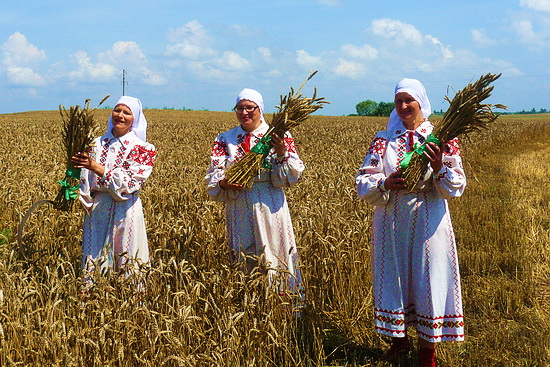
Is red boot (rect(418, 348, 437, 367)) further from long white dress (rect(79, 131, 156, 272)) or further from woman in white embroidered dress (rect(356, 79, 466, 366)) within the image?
long white dress (rect(79, 131, 156, 272))

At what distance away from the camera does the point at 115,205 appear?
4.60 meters

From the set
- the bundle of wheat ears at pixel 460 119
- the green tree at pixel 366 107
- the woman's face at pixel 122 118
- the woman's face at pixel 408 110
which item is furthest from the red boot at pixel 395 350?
the green tree at pixel 366 107

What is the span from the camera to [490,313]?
5.07 meters

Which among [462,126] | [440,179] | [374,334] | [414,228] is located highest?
[462,126]

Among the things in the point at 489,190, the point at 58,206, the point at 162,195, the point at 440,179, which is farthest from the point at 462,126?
the point at 489,190

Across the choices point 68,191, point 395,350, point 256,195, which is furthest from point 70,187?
point 395,350

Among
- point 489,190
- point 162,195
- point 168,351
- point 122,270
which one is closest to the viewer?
point 168,351

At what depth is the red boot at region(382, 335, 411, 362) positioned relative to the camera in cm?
404

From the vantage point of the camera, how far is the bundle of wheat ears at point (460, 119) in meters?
3.61

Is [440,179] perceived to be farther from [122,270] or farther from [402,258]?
[122,270]

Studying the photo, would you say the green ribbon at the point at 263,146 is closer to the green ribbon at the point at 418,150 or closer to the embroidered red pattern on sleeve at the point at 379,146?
the embroidered red pattern on sleeve at the point at 379,146

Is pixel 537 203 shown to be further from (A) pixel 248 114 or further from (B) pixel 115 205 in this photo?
(B) pixel 115 205

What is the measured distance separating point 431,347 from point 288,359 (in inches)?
37.2

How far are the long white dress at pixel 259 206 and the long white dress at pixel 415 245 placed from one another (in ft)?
2.55
